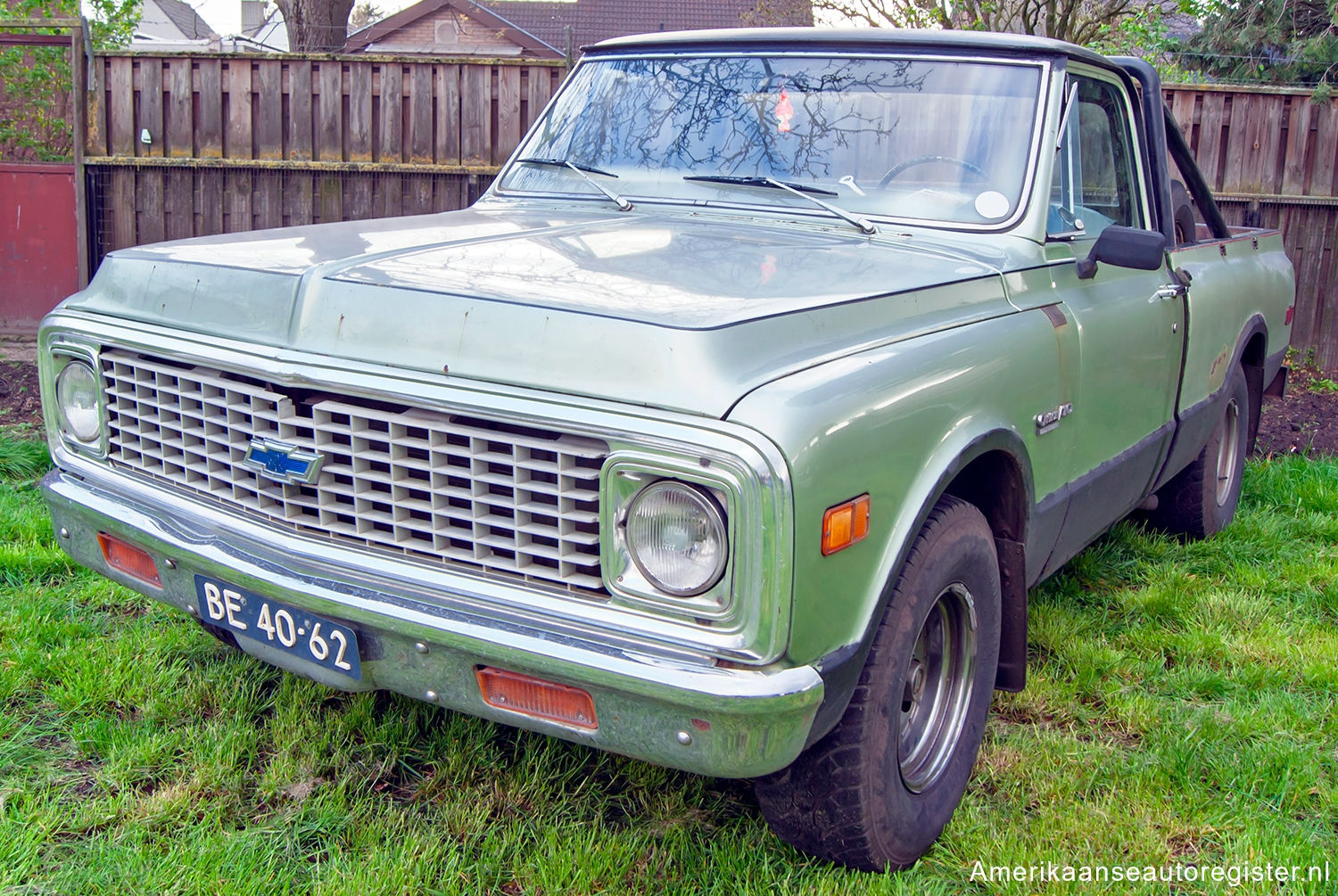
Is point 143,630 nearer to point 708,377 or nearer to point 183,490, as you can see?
point 183,490

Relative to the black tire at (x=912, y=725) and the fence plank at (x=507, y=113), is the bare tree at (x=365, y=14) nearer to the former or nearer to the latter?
the fence plank at (x=507, y=113)

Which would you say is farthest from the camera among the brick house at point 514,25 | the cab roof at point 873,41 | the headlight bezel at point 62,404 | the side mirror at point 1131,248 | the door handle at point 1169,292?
the brick house at point 514,25

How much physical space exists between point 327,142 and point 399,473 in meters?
6.52

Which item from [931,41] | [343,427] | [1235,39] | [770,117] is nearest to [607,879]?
[343,427]

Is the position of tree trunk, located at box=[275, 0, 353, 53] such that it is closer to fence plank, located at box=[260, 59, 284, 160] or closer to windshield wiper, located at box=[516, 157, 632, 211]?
fence plank, located at box=[260, 59, 284, 160]

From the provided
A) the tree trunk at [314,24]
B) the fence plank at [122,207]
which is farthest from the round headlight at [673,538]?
the tree trunk at [314,24]

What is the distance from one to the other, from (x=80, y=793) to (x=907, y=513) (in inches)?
80.7

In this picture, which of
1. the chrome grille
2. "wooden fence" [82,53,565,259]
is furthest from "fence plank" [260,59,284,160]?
the chrome grille

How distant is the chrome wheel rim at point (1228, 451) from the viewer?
4.81m

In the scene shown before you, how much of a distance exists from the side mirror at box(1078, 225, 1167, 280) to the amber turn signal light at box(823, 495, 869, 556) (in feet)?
4.59

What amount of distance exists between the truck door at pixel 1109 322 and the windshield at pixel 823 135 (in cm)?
23

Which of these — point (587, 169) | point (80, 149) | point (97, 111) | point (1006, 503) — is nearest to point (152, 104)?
point (97, 111)

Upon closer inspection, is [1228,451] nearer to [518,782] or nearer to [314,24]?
[518,782]

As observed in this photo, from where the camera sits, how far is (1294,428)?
264 inches
